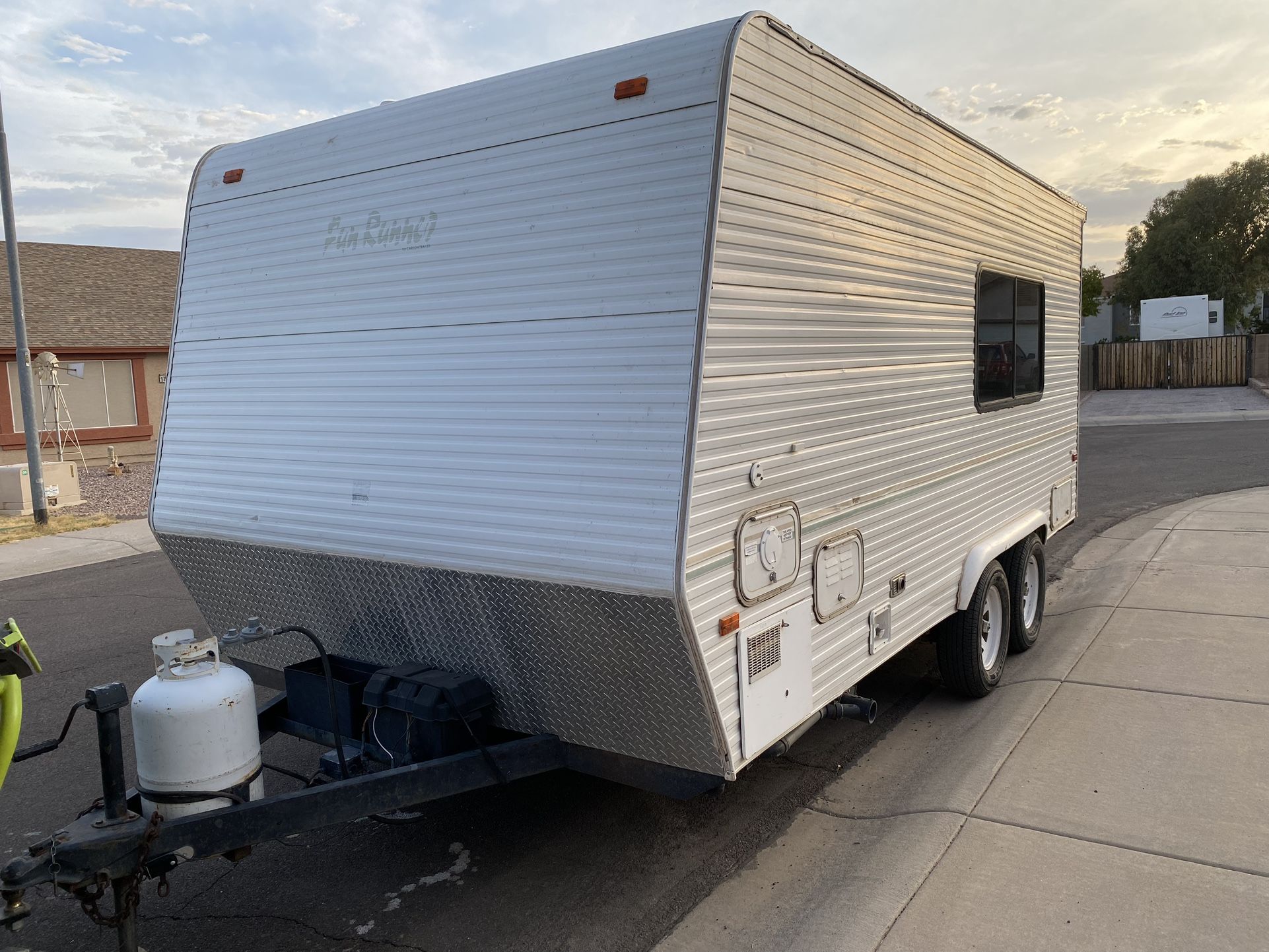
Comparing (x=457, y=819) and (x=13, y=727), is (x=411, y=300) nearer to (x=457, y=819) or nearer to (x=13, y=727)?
(x=13, y=727)

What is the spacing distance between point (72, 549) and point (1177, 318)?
37.7m

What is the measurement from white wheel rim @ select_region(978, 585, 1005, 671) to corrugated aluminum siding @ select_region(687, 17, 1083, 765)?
437 millimetres

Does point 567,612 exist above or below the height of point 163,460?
below

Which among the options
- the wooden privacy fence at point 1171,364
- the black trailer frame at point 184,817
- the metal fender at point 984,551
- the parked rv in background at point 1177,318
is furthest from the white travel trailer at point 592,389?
the parked rv in background at point 1177,318

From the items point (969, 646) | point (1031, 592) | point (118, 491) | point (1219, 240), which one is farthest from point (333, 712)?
point (1219, 240)

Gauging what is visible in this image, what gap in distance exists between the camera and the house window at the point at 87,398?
19984 mm

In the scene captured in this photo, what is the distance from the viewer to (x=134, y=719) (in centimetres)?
300

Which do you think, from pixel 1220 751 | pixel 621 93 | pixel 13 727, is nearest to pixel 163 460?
pixel 13 727

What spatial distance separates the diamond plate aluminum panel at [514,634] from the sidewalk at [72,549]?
795cm

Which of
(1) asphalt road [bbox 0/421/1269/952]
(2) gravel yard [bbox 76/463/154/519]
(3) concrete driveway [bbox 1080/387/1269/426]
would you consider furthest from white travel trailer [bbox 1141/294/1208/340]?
(1) asphalt road [bbox 0/421/1269/952]

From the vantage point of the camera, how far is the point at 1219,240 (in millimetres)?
43219

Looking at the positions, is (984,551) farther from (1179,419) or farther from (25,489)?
(1179,419)

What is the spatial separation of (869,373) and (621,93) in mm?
1620

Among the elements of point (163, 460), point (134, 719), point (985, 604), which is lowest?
point (985, 604)
